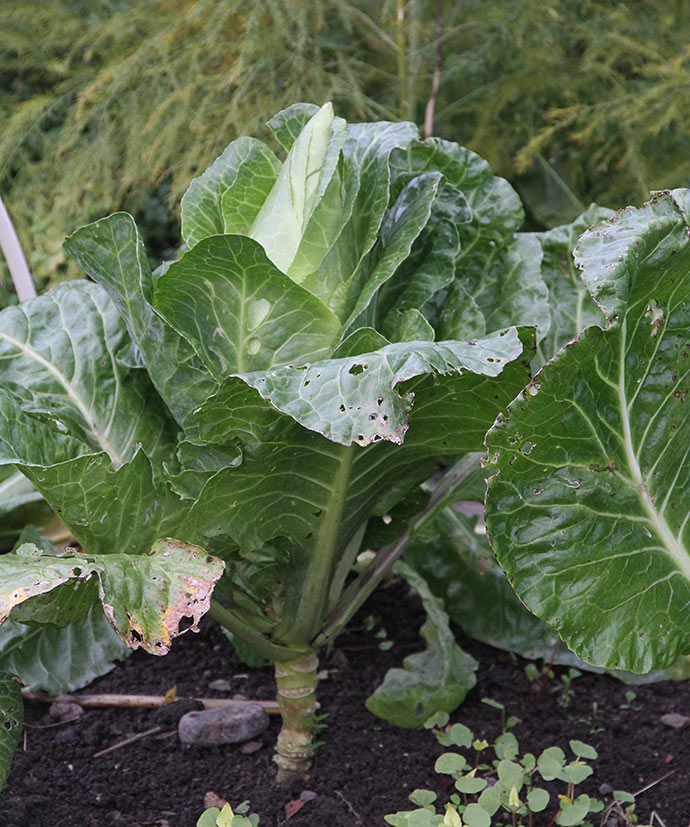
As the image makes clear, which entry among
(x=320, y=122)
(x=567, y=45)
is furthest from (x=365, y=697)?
(x=567, y=45)

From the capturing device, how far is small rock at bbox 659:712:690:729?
6.78 ft

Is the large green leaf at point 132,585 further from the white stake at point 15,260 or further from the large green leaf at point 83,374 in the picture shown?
the white stake at point 15,260

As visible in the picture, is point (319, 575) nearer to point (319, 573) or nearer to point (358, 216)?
point (319, 573)

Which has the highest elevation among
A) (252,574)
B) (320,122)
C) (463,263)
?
(320,122)

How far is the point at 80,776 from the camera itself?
6.23 ft

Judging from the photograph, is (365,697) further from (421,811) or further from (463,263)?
(463,263)

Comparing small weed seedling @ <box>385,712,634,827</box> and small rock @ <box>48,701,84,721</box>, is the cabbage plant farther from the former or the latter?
small rock @ <box>48,701,84,721</box>

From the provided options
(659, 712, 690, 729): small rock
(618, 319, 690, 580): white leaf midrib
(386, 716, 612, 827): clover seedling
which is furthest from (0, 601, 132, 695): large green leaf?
(659, 712, 690, 729): small rock

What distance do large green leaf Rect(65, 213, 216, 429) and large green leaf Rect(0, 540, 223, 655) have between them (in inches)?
13.8

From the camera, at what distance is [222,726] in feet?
6.58

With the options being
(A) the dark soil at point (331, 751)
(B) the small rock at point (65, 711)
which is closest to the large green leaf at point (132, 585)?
(A) the dark soil at point (331, 751)

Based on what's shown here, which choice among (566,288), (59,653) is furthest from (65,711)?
(566,288)

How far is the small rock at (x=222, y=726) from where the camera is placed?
1.99 m

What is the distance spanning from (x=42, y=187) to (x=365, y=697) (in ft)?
11.5
